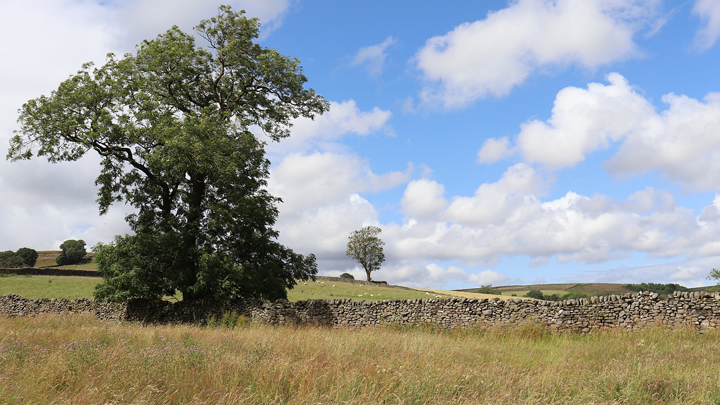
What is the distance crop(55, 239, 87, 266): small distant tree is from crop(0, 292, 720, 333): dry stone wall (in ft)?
219

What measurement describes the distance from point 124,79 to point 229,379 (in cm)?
2296

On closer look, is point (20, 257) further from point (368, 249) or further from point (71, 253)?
point (368, 249)

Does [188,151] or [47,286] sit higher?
[188,151]

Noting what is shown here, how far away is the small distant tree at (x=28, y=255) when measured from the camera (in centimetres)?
8944

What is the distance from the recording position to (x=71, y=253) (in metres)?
82.6

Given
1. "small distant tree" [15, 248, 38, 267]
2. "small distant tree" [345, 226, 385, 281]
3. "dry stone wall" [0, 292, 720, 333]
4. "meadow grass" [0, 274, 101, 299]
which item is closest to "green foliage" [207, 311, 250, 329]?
"dry stone wall" [0, 292, 720, 333]

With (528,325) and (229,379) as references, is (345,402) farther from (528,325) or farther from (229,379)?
(528,325)

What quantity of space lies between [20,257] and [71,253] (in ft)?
36.5

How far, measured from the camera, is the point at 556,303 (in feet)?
54.8

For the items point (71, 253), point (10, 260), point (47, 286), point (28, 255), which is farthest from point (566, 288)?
point (28, 255)

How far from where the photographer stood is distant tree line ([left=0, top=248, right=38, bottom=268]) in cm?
8194

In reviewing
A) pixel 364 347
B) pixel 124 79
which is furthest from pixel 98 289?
pixel 364 347

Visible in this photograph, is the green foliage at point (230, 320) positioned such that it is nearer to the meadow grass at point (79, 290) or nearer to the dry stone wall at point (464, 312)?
the dry stone wall at point (464, 312)

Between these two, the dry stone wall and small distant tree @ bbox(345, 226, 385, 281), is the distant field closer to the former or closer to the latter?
small distant tree @ bbox(345, 226, 385, 281)
